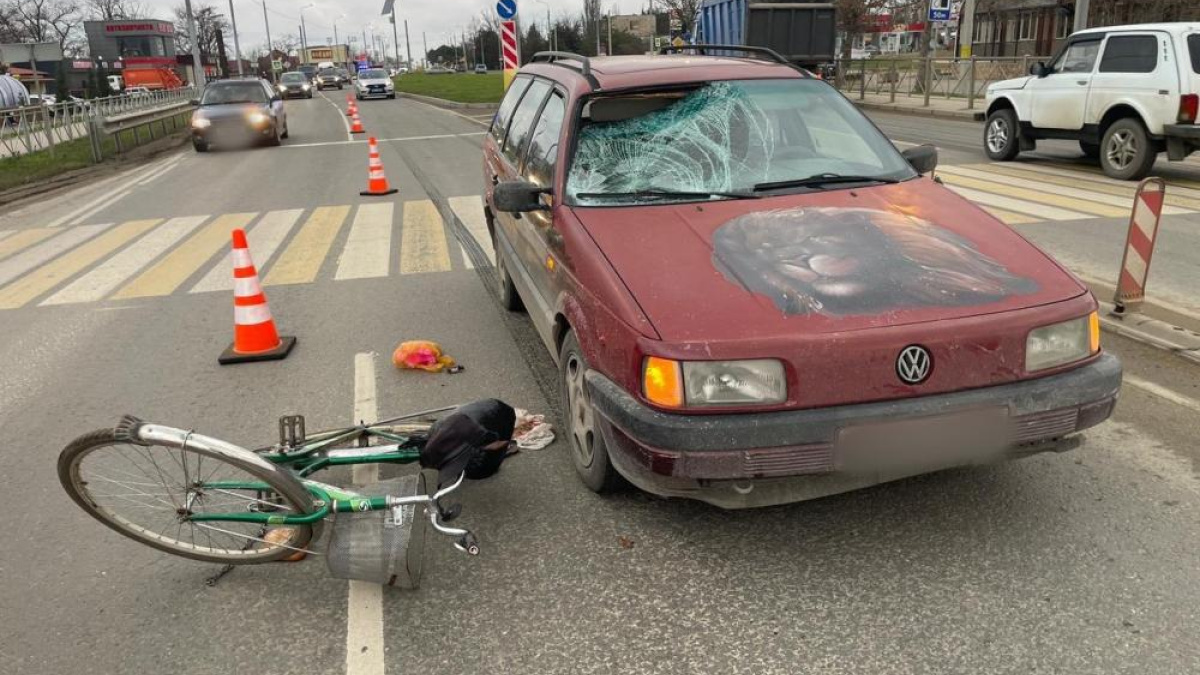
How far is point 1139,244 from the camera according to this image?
18.2ft

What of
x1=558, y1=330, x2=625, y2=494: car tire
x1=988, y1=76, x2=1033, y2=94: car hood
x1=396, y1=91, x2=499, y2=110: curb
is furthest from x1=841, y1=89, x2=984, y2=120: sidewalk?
x1=558, y1=330, x2=625, y2=494: car tire

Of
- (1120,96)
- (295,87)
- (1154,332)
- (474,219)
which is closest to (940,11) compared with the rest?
(1120,96)

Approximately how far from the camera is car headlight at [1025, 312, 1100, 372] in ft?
9.93

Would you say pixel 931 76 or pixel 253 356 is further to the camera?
pixel 931 76

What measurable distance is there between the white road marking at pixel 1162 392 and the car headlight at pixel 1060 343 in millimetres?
1674

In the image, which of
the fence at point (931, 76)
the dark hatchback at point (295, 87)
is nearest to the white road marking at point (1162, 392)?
the fence at point (931, 76)

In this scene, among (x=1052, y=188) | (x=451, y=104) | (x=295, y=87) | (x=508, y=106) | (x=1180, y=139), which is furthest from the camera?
(x=295, y=87)

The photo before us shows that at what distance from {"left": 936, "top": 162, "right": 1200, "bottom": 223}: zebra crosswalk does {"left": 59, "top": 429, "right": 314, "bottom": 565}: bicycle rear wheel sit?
24.8 feet

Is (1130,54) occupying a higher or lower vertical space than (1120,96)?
higher

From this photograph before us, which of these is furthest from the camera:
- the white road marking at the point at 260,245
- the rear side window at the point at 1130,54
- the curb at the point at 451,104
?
the curb at the point at 451,104

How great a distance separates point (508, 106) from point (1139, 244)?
4302 millimetres

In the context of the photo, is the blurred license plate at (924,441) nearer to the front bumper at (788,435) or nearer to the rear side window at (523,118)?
the front bumper at (788,435)

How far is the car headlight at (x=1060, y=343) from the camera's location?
3.03 m

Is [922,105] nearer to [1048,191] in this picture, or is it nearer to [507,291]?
[1048,191]
